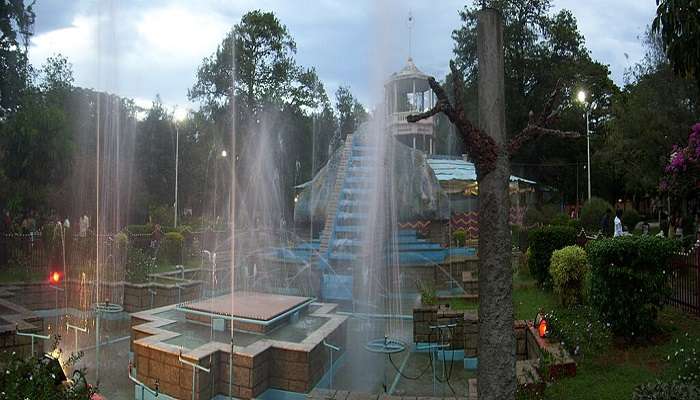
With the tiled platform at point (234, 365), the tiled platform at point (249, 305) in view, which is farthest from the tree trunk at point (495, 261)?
the tiled platform at point (249, 305)

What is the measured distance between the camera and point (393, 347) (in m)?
8.10

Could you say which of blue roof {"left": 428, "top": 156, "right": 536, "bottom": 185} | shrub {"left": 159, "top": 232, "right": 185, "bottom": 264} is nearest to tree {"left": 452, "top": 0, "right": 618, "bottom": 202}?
blue roof {"left": 428, "top": 156, "right": 536, "bottom": 185}

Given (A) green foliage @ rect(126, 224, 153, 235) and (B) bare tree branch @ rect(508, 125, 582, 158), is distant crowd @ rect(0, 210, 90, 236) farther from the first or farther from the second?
(B) bare tree branch @ rect(508, 125, 582, 158)

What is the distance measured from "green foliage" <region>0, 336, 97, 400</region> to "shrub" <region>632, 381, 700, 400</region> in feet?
14.9

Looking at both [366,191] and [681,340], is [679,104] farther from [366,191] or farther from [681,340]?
[681,340]

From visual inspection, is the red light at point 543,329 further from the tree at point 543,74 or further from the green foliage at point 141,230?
the tree at point 543,74

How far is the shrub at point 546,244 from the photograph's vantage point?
1149 centimetres

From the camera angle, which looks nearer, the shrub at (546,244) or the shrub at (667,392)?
the shrub at (667,392)

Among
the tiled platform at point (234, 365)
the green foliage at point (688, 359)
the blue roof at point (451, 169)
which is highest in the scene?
the blue roof at point (451, 169)

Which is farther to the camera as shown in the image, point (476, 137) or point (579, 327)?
point (579, 327)

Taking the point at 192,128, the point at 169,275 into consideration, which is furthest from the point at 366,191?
the point at 192,128

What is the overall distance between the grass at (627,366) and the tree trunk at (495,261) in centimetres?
297

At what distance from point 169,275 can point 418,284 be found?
6.50m

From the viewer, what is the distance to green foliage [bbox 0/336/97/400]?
14.0 ft
